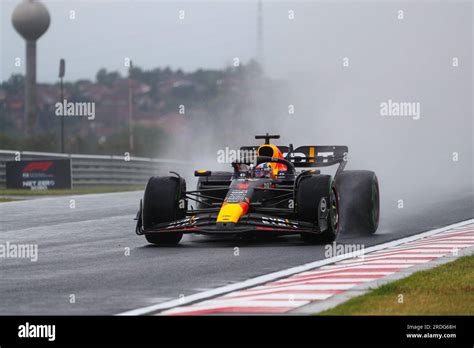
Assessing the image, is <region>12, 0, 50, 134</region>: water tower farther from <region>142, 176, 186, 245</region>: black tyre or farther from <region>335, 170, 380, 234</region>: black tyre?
<region>142, 176, 186, 245</region>: black tyre

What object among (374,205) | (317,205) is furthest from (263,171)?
(374,205)

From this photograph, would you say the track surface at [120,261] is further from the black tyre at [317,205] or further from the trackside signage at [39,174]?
the trackside signage at [39,174]

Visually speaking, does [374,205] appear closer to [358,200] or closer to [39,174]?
[358,200]

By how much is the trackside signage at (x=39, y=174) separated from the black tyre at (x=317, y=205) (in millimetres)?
20222

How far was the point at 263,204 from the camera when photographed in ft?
53.2

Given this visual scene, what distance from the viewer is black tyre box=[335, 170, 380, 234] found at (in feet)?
57.5

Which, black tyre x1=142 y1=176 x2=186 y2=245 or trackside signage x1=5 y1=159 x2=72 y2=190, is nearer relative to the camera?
→ black tyre x1=142 y1=176 x2=186 y2=245

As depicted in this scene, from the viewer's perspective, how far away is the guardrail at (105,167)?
3662 cm

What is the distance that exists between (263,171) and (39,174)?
19.4 metres

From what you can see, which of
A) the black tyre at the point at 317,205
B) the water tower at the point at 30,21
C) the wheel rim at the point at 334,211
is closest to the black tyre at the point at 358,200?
the wheel rim at the point at 334,211

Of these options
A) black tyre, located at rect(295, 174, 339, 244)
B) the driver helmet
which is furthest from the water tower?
black tyre, located at rect(295, 174, 339, 244)

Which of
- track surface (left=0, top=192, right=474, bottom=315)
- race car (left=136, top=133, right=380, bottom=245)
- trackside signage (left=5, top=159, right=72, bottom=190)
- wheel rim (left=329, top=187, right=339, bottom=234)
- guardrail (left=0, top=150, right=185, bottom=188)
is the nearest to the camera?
track surface (left=0, top=192, right=474, bottom=315)

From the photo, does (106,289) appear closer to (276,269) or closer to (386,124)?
(276,269)
